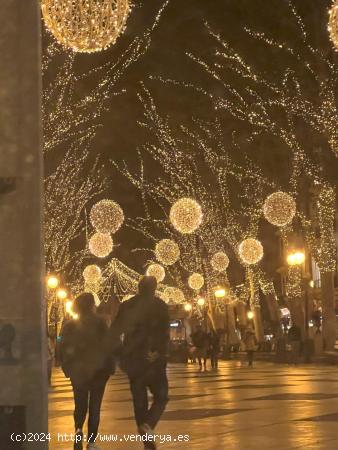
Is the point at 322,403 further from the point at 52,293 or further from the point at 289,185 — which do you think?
the point at 52,293

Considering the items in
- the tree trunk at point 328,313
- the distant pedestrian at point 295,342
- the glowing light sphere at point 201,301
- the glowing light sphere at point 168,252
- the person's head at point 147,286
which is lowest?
the person's head at point 147,286

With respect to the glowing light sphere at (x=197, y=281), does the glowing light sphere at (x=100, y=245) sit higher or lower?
higher

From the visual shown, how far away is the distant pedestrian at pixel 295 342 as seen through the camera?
40.8 metres

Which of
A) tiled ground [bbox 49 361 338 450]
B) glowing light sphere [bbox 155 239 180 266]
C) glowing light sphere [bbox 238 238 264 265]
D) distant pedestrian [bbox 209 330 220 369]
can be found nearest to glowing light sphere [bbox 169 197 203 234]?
distant pedestrian [bbox 209 330 220 369]

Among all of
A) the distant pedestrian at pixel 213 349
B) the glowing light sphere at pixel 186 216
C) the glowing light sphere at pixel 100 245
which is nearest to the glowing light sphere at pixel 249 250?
the glowing light sphere at pixel 100 245

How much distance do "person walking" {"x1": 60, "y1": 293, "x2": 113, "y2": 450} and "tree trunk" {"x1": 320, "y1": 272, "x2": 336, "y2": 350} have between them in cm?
3303

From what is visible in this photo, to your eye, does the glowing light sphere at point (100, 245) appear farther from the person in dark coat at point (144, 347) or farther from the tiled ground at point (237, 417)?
the person in dark coat at point (144, 347)

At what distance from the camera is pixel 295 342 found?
138 ft

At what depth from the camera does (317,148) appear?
3916cm

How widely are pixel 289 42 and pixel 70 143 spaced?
38.2 feet

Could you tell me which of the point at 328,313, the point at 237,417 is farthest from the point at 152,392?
the point at 328,313

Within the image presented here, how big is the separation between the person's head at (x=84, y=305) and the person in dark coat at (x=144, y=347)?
604mm

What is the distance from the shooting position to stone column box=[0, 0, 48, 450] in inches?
288

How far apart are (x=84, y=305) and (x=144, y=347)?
3.29ft
